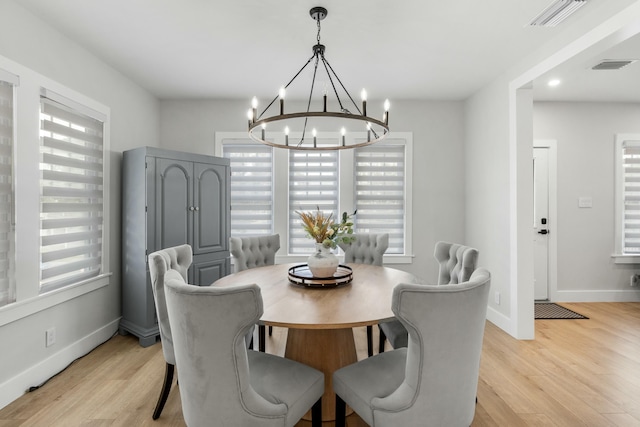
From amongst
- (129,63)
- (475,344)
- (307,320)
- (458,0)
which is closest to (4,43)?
(129,63)

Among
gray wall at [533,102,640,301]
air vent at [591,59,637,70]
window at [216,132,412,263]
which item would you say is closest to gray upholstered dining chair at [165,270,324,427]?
window at [216,132,412,263]

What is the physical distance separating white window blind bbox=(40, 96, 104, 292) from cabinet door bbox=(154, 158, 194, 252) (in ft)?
1.57

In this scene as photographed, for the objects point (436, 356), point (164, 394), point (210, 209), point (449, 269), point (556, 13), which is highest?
point (556, 13)

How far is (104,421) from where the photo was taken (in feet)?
6.09

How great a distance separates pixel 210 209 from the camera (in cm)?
349

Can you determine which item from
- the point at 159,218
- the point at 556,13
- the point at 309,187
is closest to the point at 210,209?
the point at 159,218

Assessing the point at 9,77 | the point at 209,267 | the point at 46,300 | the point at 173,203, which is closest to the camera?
the point at 9,77

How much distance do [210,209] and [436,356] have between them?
2.84 metres

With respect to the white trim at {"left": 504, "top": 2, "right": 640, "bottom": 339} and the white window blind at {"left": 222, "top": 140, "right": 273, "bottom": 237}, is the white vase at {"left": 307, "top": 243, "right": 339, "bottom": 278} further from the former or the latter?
the white window blind at {"left": 222, "top": 140, "right": 273, "bottom": 237}

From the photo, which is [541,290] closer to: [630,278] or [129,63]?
[630,278]

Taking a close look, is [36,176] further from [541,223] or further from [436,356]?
[541,223]

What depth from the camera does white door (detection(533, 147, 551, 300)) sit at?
13.8 feet

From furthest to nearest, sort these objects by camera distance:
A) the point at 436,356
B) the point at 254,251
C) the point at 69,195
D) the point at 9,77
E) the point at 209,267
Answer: the point at 209,267 < the point at 254,251 < the point at 69,195 < the point at 9,77 < the point at 436,356

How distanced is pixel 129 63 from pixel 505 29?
3150 millimetres
